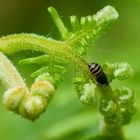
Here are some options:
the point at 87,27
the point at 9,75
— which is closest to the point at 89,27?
the point at 87,27

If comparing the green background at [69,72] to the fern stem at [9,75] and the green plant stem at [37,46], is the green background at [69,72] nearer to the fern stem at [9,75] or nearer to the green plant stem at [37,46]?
the green plant stem at [37,46]

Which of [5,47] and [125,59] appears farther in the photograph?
[125,59]

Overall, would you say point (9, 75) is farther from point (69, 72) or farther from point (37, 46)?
point (69, 72)

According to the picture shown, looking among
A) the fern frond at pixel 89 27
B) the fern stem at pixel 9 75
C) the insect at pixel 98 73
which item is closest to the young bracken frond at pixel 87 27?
the fern frond at pixel 89 27

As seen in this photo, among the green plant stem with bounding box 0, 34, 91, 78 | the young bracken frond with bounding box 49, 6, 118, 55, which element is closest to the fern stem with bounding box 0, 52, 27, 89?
the green plant stem with bounding box 0, 34, 91, 78

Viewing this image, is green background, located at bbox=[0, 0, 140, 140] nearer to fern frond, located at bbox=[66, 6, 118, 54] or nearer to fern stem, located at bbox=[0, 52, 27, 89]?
fern frond, located at bbox=[66, 6, 118, 54]

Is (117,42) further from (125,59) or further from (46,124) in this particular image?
(46,124)

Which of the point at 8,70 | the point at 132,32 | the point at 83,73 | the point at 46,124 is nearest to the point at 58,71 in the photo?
the point at 83,73
